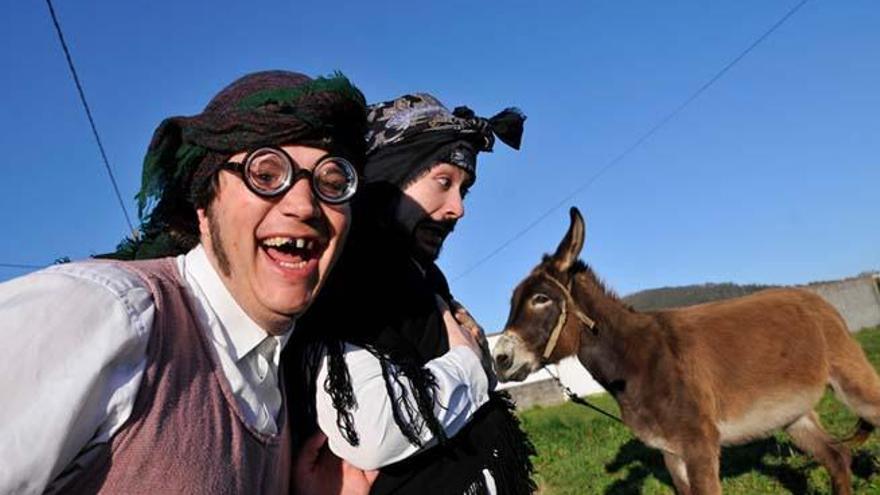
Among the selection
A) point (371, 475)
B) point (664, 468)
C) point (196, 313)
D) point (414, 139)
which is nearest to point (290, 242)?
point (196, 313)

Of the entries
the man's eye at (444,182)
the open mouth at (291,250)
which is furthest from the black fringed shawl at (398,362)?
the open mouth at (291,250)

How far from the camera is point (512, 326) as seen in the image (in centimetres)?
598

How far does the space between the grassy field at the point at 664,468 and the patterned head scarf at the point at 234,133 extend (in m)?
6.25

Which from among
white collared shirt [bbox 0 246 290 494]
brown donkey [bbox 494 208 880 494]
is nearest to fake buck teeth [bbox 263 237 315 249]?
white collared shirt [bbox 0 246 290 494]

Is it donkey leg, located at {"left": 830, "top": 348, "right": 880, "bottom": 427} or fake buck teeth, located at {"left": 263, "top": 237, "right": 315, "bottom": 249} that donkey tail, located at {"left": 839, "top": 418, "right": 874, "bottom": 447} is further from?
fake buck teeth, located at {"left": 263, "top": 237, "right": 315, "bottom": 249}

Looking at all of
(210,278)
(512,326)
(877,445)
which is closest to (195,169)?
(210,278)

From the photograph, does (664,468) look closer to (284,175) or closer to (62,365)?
(284,175)

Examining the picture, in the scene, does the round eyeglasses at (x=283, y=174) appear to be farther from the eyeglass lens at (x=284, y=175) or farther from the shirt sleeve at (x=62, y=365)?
the shirt sleeve at (x=62, y=365)

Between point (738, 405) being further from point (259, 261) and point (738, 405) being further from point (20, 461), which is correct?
point (20, 461)

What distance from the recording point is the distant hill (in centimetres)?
3450

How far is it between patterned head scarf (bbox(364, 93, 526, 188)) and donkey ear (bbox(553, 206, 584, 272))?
3.54 meters

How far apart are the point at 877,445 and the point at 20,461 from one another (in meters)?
8.22

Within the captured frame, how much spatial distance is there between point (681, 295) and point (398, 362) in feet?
130

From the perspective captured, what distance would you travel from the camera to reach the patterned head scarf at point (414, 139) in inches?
86.9
